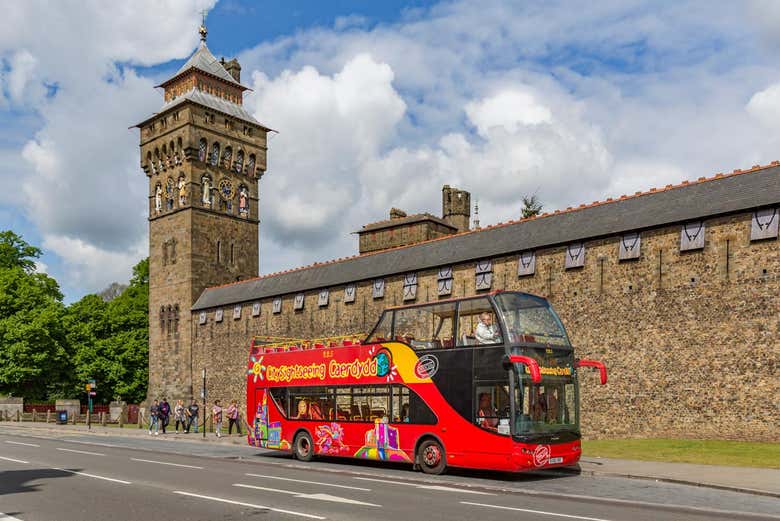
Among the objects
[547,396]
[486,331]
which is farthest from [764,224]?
[486,331]

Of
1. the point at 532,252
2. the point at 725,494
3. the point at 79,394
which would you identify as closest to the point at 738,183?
the point at 532,252

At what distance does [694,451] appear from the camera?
20.2 m

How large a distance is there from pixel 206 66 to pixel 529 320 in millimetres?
45126

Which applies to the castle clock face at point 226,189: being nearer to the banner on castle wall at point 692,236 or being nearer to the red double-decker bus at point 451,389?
the red double-decker bus at point 451,389

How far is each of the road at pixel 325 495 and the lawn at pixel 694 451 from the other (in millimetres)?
4148

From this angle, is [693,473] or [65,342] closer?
[693,473]

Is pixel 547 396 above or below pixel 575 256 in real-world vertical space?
below

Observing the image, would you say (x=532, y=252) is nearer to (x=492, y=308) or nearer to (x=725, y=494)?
(x=492, y=308)

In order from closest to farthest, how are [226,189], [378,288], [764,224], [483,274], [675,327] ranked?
[764,224]
[675,327]
[483,274]
[378,288]
[226,189]

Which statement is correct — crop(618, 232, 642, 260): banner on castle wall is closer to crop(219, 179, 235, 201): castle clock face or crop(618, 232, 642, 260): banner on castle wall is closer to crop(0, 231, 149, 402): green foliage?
crop(219, 179, 235, 201): castle clock face

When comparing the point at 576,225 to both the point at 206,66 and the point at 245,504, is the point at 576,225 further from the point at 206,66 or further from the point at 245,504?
the point at 206,66

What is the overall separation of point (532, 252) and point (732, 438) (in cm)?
1003

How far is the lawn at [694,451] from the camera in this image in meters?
18.0

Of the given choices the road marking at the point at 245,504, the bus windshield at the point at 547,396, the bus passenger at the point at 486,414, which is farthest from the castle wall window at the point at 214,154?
the road marking at the point at 245,504
